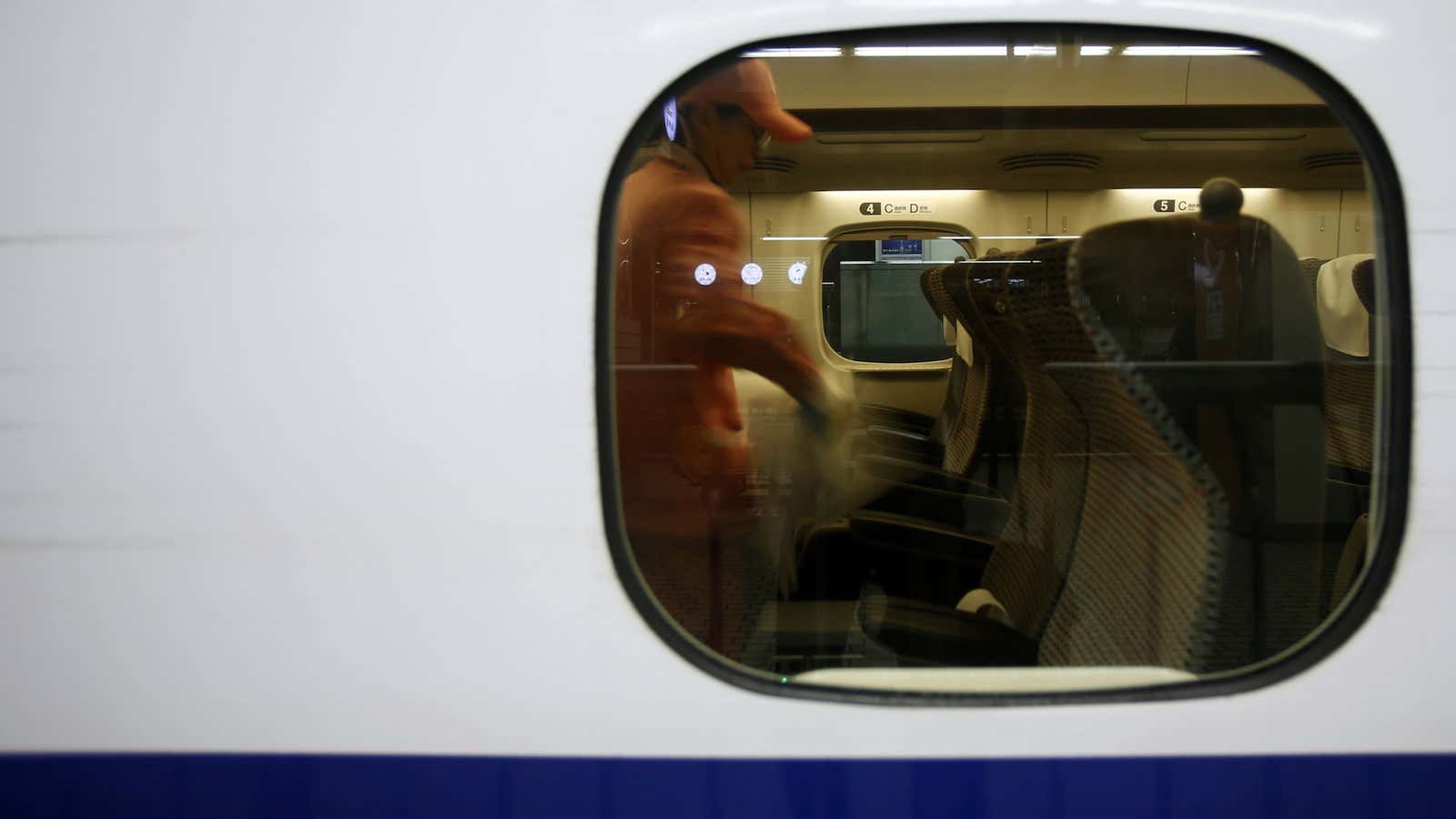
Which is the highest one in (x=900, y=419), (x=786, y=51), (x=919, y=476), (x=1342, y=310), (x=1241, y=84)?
(x=1241, y=84)

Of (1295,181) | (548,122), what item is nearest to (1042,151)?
(1295,181)

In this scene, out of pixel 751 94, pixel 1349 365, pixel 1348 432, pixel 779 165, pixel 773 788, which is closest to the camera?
pixel 773 788

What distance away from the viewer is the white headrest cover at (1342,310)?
1789mm

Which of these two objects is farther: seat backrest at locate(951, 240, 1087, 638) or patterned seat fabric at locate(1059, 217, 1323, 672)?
seat backrest at locate(951, 240, 1087, 638)

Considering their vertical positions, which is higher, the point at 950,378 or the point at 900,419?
the point at 950,378

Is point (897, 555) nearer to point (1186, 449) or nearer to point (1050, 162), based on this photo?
point (1186, 449)

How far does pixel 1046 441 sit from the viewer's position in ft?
6.04

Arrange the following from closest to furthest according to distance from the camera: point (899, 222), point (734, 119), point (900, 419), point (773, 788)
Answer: point (773, 788) < point (734, 119) < point (900, 419) < point (899, 222)

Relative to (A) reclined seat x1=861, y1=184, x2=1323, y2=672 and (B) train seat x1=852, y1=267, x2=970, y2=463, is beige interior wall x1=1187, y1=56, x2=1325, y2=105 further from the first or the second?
(B) train seat x1=852, y1=267, x2=970, y2=463

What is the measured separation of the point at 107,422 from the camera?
0.96 metres

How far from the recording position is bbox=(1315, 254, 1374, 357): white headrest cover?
179 cm

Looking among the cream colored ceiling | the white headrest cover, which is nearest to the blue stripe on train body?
the white headrest cover

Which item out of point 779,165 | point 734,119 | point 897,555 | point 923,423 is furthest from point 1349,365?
point 779,165

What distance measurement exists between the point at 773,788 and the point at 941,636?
453 millimetres
